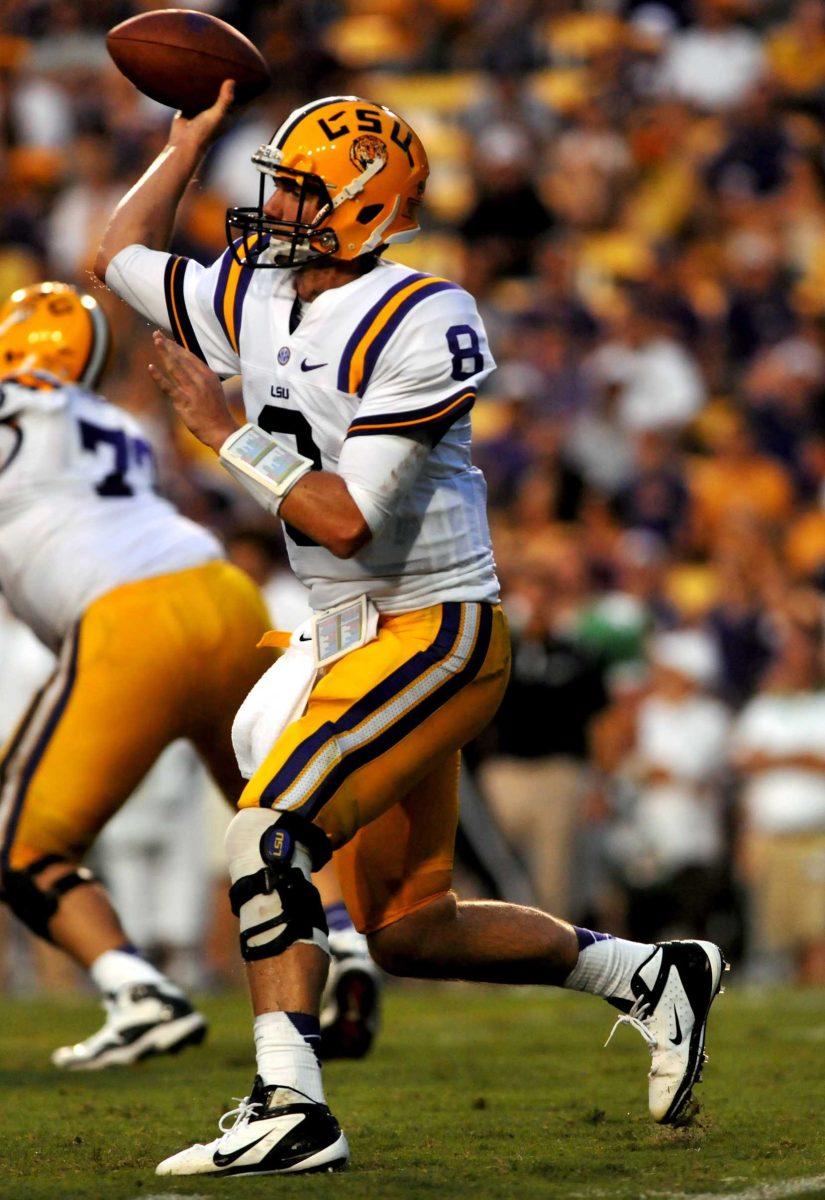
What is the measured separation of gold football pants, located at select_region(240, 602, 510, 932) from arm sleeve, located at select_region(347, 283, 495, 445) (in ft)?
1.21

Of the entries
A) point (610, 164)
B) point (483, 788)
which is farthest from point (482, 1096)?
point (610, 164)

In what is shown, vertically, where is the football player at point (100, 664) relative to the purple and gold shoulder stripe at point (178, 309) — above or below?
below

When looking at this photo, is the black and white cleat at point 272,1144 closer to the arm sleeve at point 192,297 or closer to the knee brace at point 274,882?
the knee brace at point 274,882

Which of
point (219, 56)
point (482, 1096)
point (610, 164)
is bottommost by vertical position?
point (482, 1096)

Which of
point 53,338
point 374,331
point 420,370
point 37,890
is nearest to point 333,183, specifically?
point 374,331

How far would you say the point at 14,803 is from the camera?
4.71 m

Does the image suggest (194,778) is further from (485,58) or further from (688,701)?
(485,58)

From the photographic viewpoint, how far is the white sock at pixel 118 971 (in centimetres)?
473

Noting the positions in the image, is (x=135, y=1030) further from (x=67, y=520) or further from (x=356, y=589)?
(x=356, y=589)

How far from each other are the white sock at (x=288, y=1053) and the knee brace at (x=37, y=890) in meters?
1.73

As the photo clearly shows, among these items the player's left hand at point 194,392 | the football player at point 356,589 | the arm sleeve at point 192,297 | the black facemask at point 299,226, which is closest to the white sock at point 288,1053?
the football player at point 356,589

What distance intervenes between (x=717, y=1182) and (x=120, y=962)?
83.1 inches

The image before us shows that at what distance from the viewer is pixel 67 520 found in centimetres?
A: 490

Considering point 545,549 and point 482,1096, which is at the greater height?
point 545,549
